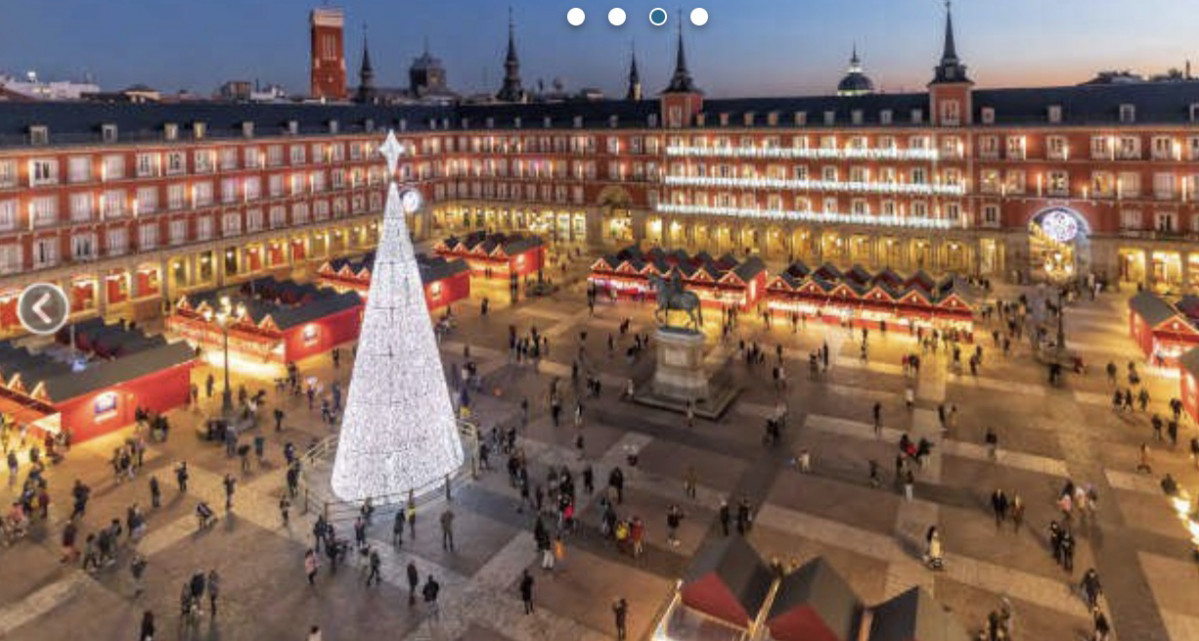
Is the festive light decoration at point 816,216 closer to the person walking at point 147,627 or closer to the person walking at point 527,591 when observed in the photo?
the person walking at point 527,591

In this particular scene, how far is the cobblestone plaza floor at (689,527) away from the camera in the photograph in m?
24.1

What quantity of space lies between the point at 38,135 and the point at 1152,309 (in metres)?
77.6

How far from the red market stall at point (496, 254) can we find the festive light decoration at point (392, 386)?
4104 cm

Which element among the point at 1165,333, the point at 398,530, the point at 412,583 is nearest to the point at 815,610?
the point at 412,583

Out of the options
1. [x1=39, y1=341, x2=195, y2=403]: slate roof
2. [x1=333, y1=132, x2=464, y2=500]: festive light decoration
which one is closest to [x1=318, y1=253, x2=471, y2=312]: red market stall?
[x1=39, y1=341, x2=195, y2=403]: slate roof

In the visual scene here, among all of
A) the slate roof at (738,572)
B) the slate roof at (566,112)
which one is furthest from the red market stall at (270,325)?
the slate roof at (738,572)

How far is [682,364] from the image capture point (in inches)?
1638

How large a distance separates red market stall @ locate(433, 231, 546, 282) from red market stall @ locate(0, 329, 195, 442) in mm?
33665

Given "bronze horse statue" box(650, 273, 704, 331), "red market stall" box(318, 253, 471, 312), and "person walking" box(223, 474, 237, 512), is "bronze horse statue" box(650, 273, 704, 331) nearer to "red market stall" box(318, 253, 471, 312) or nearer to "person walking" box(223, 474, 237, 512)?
"person walking" box(223, 474, 237, 512)

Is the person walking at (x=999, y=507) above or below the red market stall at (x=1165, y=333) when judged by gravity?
→ below

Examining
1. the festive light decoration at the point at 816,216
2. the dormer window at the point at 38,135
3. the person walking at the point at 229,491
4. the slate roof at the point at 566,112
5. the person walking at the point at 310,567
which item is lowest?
the person walking at the point at 310,567

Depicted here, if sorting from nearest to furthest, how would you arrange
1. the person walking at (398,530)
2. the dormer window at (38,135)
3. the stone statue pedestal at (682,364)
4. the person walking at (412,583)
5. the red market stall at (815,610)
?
the red market stall at (815,610) < the person walking at (412,583) < the person walking at (398,530) < the stone statue pedestal at (682,364) < the dormer window at (38,135)

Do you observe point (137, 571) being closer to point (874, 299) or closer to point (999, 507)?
point (999, 507)

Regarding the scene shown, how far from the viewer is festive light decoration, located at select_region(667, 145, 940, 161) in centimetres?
7512
